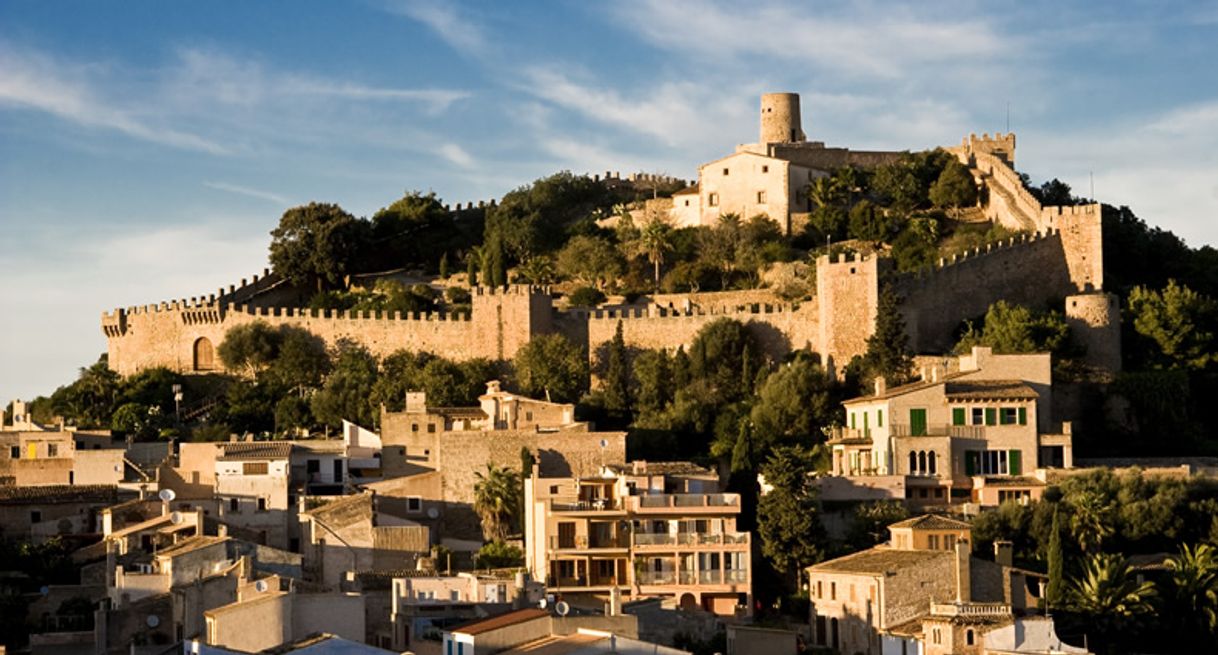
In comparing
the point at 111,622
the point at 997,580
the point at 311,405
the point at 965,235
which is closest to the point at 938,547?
the point at 997,580

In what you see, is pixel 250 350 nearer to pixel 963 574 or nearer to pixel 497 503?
pixel 497 503

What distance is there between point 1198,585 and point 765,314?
57.0 feet

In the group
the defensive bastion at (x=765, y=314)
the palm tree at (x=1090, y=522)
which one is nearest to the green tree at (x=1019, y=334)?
the defensive bastion at (x=765, y=314)

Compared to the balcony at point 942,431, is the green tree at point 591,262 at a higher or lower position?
higher

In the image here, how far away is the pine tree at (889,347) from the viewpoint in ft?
180

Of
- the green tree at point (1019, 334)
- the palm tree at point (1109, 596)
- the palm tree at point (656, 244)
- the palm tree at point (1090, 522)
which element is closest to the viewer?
the palm tree at point (1109, 596)

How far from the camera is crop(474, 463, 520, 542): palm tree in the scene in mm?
48781

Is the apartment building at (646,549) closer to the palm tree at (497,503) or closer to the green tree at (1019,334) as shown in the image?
the palm tree at (497,503)

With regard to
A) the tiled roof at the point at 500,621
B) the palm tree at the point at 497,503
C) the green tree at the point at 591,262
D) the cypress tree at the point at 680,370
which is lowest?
the tiled roof at the point at 500,621

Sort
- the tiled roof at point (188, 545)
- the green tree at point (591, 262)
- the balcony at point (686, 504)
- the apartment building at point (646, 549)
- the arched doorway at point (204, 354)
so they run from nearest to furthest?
the tiled roof at point (188, 545) → the apartment building at point (646, 549) → the balcony at point (686, 504) → the arched doorway at point (204, 354) → the green tree at point (591, 262)

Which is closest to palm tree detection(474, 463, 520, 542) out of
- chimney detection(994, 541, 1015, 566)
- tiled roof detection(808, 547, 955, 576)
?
tiled roof detection(808, 547, 955, 576)

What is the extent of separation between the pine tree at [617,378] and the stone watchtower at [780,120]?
55.8 feet

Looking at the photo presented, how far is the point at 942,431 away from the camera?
4988 centimetres

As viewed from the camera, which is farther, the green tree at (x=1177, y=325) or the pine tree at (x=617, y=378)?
the green tree at (x=1177, y=325)
